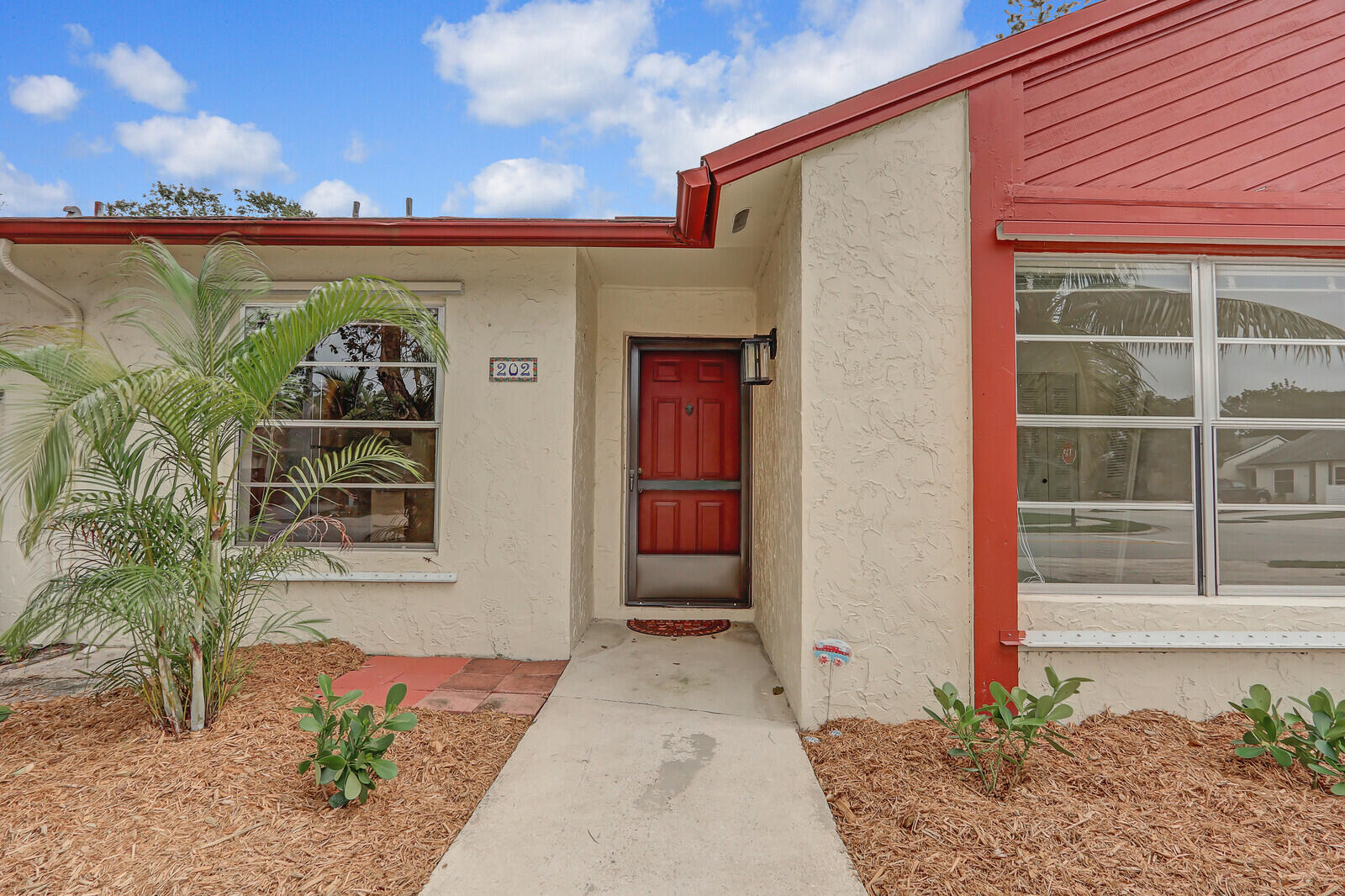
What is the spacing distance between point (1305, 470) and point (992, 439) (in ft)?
5.22

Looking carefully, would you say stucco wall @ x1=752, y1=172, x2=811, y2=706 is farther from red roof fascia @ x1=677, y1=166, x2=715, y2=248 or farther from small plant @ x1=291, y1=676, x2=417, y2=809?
small plant @ x1=291, y1=676, x2=417, y2=809

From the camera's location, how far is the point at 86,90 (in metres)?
13.4

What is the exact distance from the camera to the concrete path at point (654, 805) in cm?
172

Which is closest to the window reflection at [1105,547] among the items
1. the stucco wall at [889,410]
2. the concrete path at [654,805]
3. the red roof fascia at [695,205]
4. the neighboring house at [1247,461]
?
the neighboring house at [1247,461]

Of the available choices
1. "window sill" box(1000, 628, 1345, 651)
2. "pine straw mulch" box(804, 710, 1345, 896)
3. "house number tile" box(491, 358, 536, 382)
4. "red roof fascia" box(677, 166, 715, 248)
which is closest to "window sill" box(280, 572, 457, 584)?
"house number tile" box(491, 358, 536, 382)

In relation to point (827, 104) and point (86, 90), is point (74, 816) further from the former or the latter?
point (86, 90)

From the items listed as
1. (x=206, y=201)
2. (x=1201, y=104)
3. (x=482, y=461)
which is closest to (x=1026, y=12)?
(x=1201, y=104)

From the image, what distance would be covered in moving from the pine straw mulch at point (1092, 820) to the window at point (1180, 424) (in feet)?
2.57

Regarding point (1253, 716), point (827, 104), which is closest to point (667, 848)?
point (1253, 716)

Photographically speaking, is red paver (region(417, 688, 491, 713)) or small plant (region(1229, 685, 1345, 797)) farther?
red paver (region(417, 688, 491, 713))

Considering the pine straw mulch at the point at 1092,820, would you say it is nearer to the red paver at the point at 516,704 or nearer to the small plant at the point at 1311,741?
the small plant at the point at 1311,741

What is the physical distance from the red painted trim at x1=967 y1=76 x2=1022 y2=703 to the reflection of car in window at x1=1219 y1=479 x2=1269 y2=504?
105 cm

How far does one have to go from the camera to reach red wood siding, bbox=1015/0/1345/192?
109 inches

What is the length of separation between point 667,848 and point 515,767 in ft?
2.47
